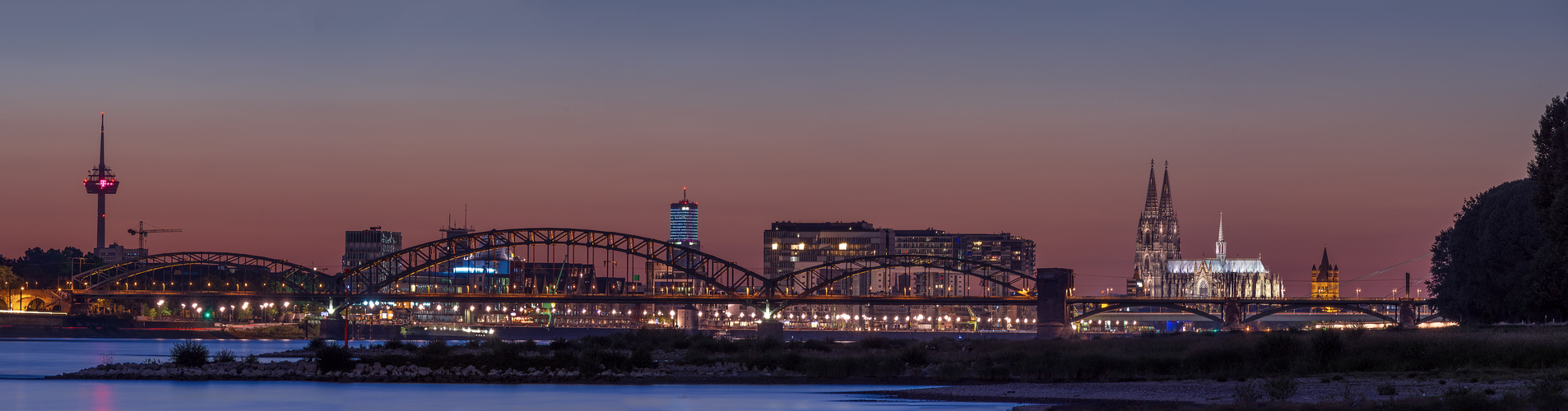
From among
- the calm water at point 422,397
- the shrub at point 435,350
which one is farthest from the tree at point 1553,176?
the shrub at point 435,350

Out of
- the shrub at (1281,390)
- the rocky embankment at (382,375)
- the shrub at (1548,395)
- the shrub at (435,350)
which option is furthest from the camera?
the shrub at (435,350)

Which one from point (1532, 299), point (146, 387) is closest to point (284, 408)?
point (146, 387)

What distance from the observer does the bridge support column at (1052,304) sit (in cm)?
15088

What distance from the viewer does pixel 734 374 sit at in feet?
229

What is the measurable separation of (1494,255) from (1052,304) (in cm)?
6638

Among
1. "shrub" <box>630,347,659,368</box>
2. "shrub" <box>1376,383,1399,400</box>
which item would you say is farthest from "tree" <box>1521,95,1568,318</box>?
"shrub" <box>630,347,659,368</box>

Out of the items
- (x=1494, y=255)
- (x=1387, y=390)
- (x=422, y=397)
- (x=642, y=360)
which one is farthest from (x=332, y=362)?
(x=1494, y=255)

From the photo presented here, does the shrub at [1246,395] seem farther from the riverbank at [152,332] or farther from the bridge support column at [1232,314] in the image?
the riverbank at [152,332]

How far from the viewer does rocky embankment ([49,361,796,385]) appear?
65000 millimetres

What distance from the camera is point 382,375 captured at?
6550 centimetres

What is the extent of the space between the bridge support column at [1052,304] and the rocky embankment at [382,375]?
8569cm

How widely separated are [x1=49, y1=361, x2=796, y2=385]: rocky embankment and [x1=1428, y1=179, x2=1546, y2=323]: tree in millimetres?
44969

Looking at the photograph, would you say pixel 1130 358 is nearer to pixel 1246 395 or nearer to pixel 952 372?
pixel 952 372

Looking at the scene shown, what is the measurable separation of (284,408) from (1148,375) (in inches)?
1312
